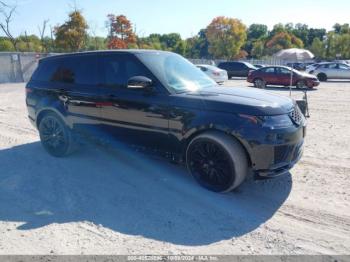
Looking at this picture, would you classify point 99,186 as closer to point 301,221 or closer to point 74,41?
point 301,221

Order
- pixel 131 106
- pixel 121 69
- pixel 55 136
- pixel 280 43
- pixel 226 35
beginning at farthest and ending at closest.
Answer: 1. pixel 280 43
2. pixel 226 35
3. pixel 55 136
4. pixel 121 69
5. pixel 131 106

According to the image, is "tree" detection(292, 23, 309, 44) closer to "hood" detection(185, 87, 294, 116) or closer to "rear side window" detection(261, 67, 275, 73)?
"rear side window" detection(261, 67, 275, 73)

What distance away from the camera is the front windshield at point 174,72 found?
15.7ft

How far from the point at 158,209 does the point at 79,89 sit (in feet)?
8.61

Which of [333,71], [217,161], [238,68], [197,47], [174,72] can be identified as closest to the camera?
[217,161]

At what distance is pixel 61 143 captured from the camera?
604cm

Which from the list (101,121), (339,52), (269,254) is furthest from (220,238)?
(339,52)

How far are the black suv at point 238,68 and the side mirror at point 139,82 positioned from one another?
25394mm

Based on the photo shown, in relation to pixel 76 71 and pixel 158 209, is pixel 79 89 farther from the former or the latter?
pixel 158 209

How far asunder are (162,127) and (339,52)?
71.3 metres

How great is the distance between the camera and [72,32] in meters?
40.6

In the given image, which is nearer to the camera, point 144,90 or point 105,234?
point 105,234

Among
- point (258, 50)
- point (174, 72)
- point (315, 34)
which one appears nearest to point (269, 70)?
point (174, 72)

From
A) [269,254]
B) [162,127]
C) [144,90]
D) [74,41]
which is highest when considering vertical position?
[74,41]
